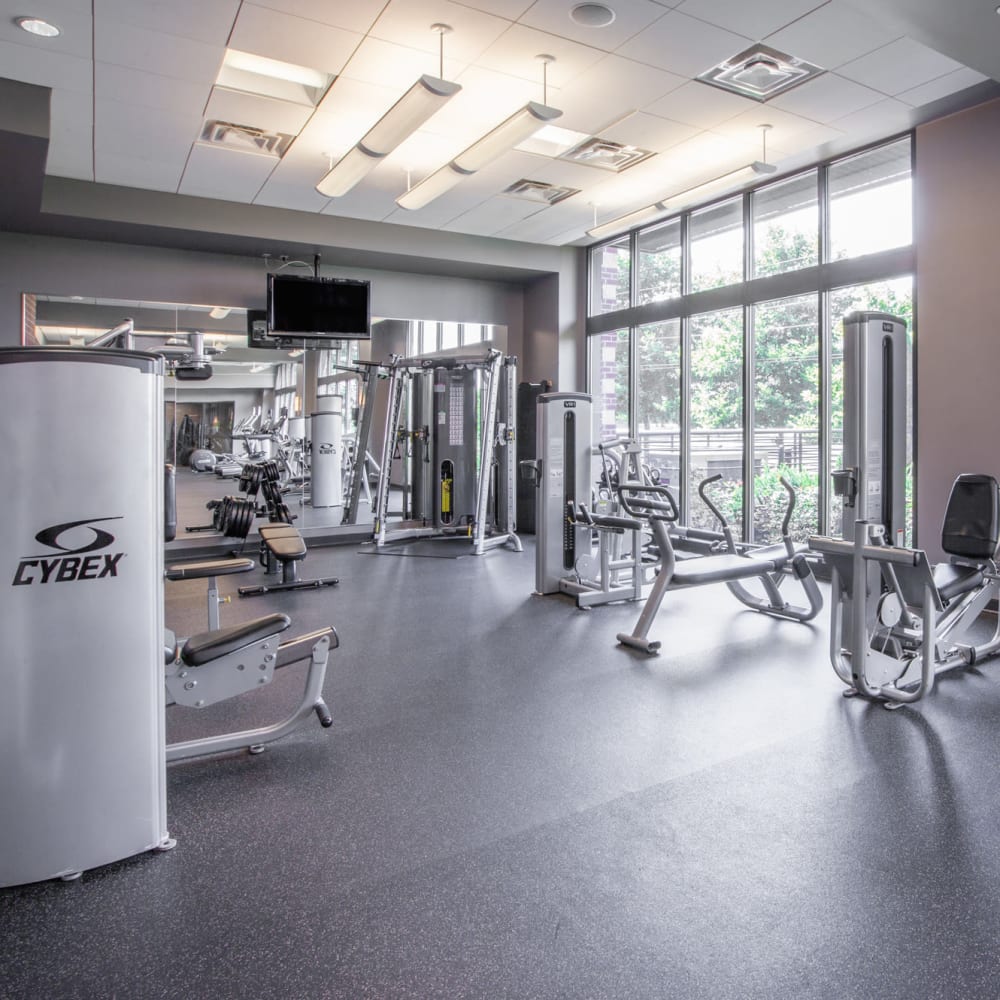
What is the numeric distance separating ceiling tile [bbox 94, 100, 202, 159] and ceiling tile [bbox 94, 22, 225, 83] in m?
0.54

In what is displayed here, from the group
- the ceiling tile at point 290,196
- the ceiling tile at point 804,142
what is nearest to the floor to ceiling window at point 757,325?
the ceiling tile at point 804,142

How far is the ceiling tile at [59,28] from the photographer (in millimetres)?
3525

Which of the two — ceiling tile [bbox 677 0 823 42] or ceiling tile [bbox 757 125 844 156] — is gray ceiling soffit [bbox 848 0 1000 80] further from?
ceiling tile [bbox 757 125 844 156]

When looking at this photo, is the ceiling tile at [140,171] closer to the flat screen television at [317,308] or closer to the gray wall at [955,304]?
the flat screen television at [317,308]

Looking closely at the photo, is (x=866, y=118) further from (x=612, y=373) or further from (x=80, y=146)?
(x=80, y=146)

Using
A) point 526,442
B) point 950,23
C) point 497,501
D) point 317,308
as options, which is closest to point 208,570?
point 950,23

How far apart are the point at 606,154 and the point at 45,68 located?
361 centimetres

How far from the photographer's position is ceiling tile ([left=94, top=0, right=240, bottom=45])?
3512mm

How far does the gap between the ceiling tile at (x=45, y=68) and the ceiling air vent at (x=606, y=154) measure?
10.2ft

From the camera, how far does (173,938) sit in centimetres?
173

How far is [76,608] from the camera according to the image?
1.88 metres

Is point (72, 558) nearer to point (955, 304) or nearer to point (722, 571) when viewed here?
point (722, 571)

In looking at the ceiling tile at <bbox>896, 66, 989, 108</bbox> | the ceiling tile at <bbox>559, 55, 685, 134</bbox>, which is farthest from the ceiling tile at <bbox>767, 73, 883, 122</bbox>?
the ceiling tile at <bbox>559, 55, 685, 134</bbox>

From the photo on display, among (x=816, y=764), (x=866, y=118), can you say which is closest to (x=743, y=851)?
(x=816, y=764)
